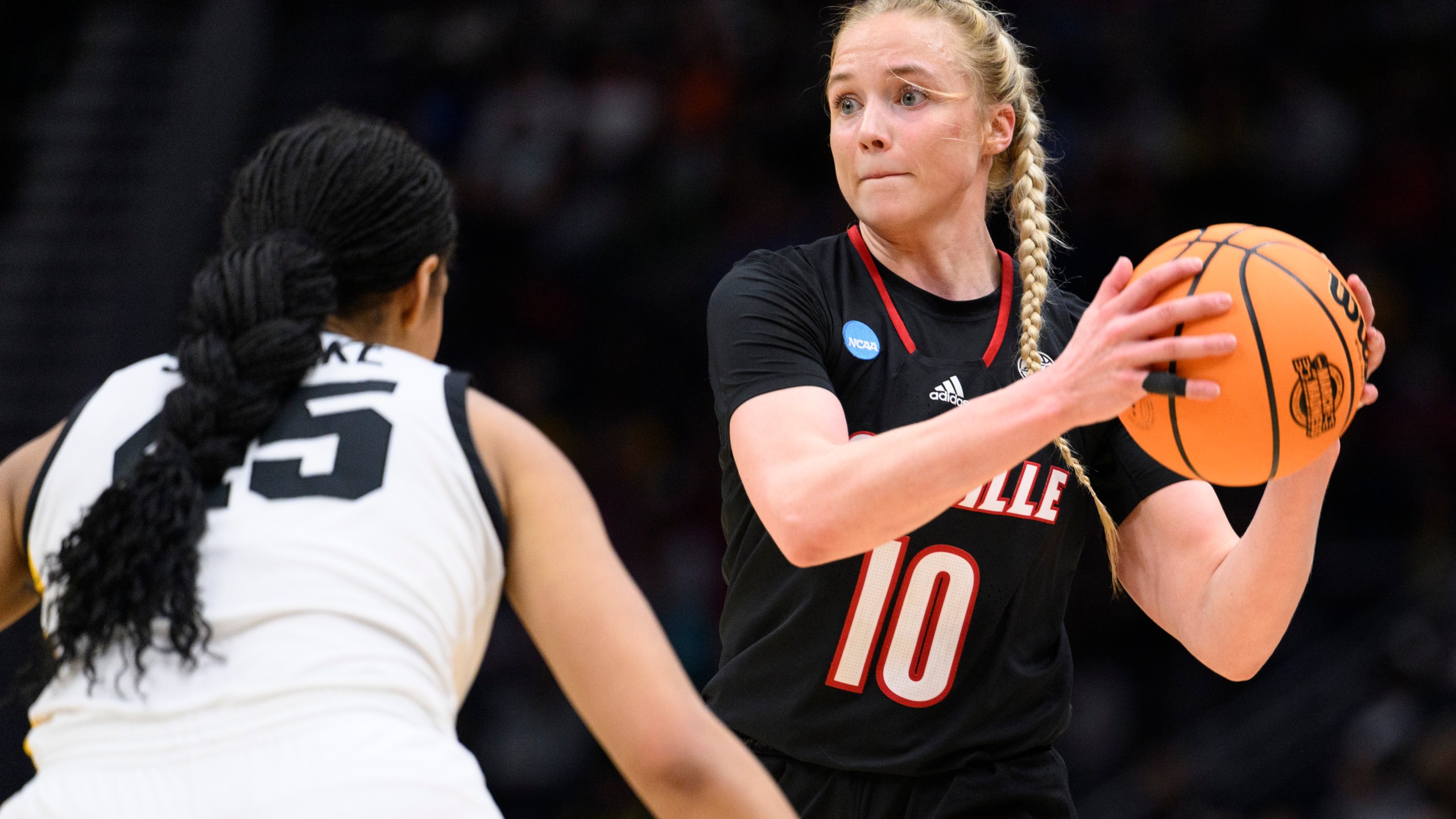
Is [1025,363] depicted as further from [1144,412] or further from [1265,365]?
[1265,365]

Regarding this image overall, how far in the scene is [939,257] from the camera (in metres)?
3.12

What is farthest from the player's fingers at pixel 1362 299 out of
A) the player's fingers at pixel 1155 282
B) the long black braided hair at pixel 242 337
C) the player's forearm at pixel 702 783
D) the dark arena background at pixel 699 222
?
the dark arena background at pixel 699 222

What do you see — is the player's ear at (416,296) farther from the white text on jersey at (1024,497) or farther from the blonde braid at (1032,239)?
the blonde braid at (1032,239)

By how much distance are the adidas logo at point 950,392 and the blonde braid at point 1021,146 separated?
144 millimetres

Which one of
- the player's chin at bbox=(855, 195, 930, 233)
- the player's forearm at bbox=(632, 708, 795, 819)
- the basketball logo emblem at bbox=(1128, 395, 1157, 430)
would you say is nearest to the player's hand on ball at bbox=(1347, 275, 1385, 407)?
the basketball logo emblem at bbox=(1128, 395, 1157, 430)

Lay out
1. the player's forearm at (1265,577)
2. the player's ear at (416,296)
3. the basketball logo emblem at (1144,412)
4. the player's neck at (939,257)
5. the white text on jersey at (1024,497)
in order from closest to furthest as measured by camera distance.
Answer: the player's ear at (416,296), the basketball logo emblem at (1144,412), the player's forearm at (1265,577), the white text on jersey at (1024,497), the player's neck at (939,257)

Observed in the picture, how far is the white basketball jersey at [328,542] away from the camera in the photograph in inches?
70.8

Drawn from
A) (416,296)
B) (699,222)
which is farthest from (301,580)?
(699,222)

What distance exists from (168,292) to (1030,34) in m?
5.57

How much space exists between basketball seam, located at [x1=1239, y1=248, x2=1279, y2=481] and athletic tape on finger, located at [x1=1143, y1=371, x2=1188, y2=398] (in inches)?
6.8

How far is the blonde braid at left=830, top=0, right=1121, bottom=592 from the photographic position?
3006mm

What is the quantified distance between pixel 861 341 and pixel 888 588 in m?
0.48

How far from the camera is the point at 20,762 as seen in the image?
6.52 meters

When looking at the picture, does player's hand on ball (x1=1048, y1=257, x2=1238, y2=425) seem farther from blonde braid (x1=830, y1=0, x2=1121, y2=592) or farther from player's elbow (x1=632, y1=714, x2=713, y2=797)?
player's elbow (x1=632, y1=714, x2=713, y2=797)
